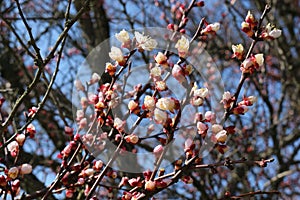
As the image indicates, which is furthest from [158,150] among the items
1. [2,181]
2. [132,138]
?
[2,181]

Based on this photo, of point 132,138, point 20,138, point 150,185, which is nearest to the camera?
point 150,185

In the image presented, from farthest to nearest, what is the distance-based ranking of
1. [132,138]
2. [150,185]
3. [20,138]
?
[20,138]
[132,138]
[150,185]

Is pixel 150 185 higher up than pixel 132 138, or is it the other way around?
pixel 132 138

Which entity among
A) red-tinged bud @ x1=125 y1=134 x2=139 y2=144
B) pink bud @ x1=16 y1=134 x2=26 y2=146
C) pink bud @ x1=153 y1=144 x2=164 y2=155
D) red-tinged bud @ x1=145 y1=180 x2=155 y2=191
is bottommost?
red-tinged bud @ x1=145 y1=180 x2=155 y2=191

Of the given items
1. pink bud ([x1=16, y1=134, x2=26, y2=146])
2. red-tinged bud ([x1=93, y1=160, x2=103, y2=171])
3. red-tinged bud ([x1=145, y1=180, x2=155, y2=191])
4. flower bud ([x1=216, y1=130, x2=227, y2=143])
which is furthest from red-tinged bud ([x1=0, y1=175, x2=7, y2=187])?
flower bud ([x1=216, y1=130, x2=227, y2=143])

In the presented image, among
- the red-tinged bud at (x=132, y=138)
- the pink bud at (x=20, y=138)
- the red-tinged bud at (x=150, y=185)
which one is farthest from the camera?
the pink bud at (x=20, y=138)

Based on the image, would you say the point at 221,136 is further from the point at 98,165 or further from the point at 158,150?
the point at 98,165

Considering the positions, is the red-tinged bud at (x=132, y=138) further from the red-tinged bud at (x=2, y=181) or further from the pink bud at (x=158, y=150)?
the red-tinged bud at (x=2, y=181)

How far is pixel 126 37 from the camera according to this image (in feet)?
5.21

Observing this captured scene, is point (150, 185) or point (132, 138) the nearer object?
point (150, 185)

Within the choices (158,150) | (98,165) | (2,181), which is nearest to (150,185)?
(158,150)

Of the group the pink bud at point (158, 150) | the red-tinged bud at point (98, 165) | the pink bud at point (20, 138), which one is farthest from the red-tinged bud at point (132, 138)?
the pink bud at point (20, 138)

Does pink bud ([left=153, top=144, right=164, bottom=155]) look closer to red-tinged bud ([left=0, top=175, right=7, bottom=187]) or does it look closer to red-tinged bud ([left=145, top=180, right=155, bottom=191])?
red-tinged bud ([left=145, top=180, right=155, bottom=191])

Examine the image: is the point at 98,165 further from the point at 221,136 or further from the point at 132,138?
the point at 221,136
